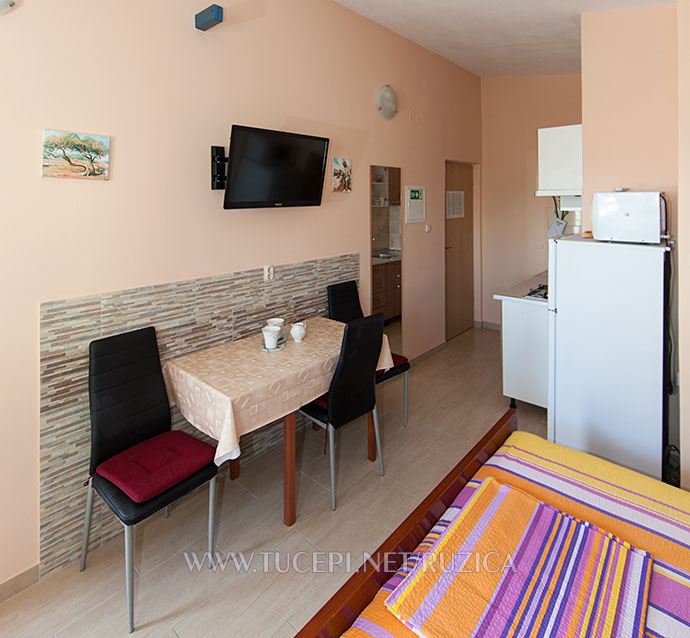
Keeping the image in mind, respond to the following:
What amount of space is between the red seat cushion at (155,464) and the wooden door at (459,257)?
145 inches

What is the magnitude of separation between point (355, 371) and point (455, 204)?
3.31m

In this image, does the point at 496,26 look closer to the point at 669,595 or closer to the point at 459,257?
the point at 459,257

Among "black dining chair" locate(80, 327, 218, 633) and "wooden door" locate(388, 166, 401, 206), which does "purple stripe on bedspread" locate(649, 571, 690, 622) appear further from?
"wooden door" locate(388, 166, 401, 206)

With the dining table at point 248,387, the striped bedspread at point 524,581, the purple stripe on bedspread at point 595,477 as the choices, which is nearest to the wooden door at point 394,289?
the dining table at point 248,387

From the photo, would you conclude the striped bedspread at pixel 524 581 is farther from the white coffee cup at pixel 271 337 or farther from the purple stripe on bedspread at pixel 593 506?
the white coffee cup at pixel 271 337

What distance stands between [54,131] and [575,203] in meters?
3.09

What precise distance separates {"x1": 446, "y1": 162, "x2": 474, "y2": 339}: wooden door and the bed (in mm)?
3276

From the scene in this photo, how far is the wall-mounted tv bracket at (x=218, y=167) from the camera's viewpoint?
2.42m

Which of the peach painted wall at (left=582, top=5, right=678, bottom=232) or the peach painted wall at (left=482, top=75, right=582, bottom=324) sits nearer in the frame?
the peach painted wall at (left=582, top=5, right=678, bottom=232)

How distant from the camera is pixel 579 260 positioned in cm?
253

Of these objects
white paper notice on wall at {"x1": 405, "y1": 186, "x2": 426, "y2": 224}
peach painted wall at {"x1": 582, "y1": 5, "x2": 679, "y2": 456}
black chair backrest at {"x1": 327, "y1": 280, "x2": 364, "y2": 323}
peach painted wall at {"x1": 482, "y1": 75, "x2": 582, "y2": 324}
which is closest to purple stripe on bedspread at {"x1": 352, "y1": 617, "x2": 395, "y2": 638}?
black chair backrest at {"x1": 327, "y1": 280, "x2": 364, "y2": 323}

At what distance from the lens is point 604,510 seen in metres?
1.50

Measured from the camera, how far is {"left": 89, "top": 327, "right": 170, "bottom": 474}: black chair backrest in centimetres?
199

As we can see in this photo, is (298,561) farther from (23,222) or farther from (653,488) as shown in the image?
(23,222)
